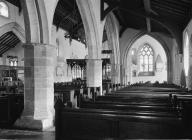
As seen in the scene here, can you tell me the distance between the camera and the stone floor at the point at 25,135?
4.80m

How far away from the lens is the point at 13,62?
21500 mm

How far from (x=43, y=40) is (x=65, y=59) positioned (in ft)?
52.7

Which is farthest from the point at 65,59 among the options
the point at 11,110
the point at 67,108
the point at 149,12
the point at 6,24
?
the point at 67,108

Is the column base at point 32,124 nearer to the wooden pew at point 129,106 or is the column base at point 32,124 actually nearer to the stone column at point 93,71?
the wooden pew at point 129,106

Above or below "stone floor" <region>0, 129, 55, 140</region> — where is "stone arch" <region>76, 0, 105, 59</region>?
above

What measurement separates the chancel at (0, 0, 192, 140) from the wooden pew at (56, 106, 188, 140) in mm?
14

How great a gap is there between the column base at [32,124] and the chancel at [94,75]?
0.08ft

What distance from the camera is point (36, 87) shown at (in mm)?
5926

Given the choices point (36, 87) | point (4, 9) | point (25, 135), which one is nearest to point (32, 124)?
point (25, 135)

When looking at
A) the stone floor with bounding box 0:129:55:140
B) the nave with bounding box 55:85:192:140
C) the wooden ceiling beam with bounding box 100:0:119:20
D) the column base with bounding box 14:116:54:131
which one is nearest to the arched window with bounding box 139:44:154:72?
the wooden ceiling beam with bounding box 100:0:119:20

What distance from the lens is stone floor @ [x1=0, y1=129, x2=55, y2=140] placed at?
189 inches

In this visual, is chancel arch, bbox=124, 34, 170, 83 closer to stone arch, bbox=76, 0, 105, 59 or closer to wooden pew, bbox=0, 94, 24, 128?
stone arch, bbox=76, 0, 105, 59

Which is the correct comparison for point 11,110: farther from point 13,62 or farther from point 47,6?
point 13,62

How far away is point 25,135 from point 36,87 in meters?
1.33
